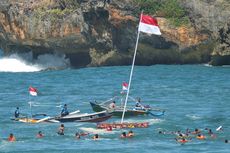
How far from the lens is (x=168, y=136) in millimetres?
74062

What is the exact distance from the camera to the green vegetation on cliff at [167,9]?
456 feet

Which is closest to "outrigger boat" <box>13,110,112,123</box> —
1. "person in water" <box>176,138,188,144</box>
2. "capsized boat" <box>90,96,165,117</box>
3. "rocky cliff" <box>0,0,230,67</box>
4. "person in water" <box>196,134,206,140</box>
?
"capsized boat" <box>90,96,165,117</box>

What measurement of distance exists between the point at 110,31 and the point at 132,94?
128 feet

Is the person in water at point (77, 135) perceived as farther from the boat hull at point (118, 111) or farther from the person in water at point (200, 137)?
the boat hull at point (118, 111)

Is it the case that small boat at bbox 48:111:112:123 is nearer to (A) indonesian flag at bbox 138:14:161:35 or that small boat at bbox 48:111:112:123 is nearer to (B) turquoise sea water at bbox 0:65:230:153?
(B) turquoise sea water at bbox 0:65:230:153

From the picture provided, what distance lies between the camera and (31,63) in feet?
499

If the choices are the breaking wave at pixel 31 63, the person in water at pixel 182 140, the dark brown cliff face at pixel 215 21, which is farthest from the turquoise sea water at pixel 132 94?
the breaking wave at pixel 31 63

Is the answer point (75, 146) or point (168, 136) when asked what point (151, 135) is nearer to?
point (168, 136)

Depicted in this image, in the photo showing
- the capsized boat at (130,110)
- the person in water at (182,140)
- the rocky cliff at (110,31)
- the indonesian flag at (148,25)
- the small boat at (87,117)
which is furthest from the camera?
the rocky cliff at (110,31)

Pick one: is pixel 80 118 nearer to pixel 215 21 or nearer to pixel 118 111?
pixel 118 111

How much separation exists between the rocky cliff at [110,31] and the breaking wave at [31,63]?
5.99ft

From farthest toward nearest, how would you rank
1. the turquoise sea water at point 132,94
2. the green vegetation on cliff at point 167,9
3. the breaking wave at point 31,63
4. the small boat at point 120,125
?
the breaking wave at point 31,63, the green vegetation on cliff at point 167,9, the small boat at point 120,125, the turquoise sea water at point 132,94

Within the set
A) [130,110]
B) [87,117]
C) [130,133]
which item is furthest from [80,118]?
[130,133]

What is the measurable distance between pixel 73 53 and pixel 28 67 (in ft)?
Answer: 29.2
